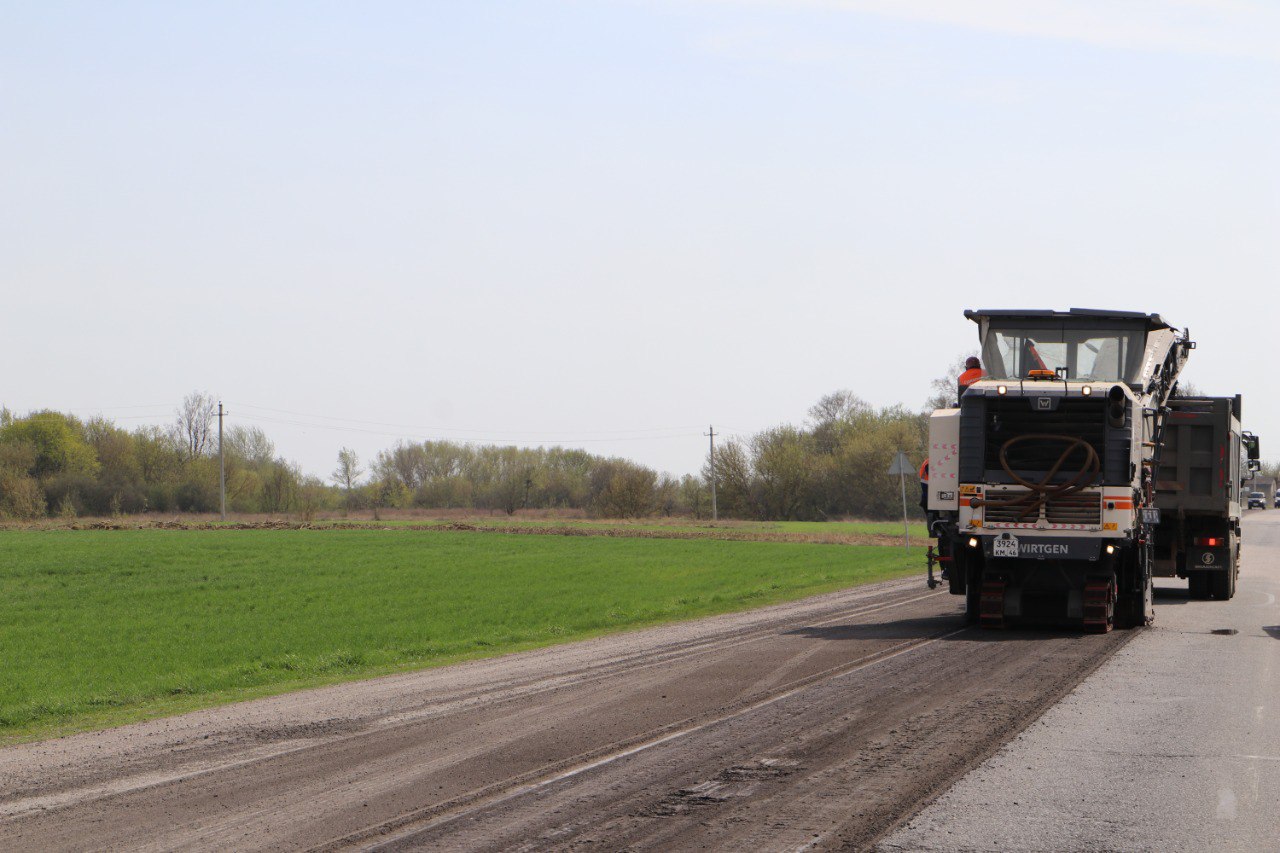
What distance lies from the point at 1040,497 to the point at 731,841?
11.1 metres

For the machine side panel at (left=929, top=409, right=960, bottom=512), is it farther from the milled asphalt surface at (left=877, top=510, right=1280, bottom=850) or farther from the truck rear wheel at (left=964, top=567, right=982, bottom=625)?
the milled asphalt surface at (left=877, top=510, right=1280, bottom=850)

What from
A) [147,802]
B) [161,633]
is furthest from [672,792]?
[161,633]

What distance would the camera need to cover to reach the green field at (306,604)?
14.6m

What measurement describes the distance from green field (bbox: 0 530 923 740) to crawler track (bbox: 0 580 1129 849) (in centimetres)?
227

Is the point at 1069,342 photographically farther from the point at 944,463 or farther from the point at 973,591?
the point at 973,591

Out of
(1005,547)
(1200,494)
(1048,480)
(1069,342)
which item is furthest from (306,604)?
(1200,494)

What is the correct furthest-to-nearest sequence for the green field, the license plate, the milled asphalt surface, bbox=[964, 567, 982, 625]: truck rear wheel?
bbox=[964, 567, 982, 625]: truck rear wheel
the license plate
the green field
the milled asphalt surface

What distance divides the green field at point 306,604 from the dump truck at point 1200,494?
24.8 feet

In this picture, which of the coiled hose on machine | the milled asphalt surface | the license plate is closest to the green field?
the license plate

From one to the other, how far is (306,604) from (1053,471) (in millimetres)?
15322

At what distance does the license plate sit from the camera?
16578 millimetres

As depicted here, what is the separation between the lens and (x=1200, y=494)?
75.4ft

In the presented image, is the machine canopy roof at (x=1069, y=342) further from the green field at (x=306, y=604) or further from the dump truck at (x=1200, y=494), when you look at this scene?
the green field at (x=306, y=604)

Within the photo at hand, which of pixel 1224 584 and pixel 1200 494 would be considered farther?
pixel 1224 584
